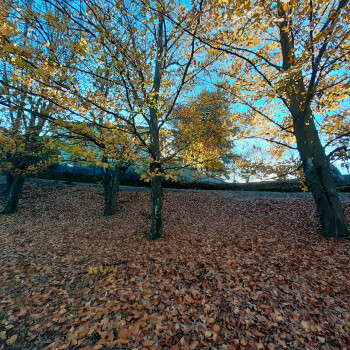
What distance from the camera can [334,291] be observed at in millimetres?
3088

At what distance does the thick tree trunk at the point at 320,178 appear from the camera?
16.1ft

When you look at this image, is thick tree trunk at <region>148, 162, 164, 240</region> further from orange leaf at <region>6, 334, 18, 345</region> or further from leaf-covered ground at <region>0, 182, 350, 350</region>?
orange leaf at <region>6, 334, 18, 345</region>

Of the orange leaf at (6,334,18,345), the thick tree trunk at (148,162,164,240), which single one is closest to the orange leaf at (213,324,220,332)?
the orange leaf at (6,334,18,345)

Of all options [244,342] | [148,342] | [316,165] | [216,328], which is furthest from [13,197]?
[316,165]

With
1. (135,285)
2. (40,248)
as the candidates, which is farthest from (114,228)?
(135,285)

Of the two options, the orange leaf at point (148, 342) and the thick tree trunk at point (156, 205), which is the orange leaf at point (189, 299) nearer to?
the orange leaf at point (148, 342)

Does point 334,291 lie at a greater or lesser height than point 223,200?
lesser

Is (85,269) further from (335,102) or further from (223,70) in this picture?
(335,102)

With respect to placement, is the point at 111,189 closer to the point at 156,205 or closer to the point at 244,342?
the point at 156,205

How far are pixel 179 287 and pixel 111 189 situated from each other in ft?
21.1

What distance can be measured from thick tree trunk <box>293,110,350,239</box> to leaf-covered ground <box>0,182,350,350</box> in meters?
0.49

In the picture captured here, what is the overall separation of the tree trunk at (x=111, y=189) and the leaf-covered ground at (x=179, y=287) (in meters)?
1.75

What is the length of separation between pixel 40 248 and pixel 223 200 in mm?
8599

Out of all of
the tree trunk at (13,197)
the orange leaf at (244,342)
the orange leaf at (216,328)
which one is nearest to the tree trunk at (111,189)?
the tree trunk at (13,197)
